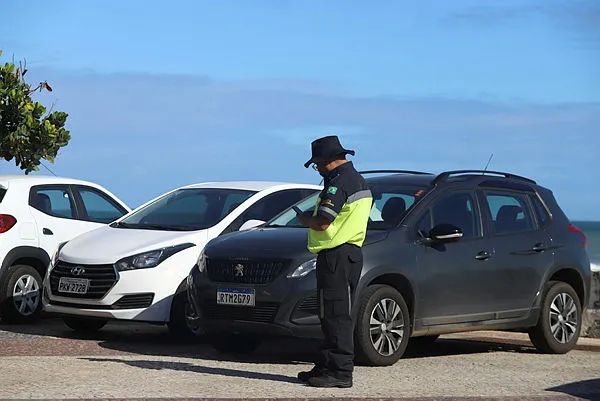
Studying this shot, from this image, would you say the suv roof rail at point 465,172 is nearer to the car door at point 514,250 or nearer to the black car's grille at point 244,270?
the car door at point 514,250

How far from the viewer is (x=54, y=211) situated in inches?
590

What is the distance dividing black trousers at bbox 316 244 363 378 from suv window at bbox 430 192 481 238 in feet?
7.66

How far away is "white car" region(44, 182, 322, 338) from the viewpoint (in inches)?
483

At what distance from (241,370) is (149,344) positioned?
2.40m

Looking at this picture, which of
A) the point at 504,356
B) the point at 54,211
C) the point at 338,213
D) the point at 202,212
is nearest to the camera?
the point at 338,213

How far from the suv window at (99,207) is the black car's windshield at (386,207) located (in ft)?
13.3

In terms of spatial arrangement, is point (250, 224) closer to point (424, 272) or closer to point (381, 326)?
point (424, 272)

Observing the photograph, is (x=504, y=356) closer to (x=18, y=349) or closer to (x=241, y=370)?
(x=241, y=370)

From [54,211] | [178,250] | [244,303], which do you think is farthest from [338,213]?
[54,211]

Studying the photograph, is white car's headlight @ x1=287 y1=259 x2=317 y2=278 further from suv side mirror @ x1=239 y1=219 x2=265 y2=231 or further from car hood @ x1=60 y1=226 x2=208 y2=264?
car hood @ x1=60 y1=226 x2=208 y2=264

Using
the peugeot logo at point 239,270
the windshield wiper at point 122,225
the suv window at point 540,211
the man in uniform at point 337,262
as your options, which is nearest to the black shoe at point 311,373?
the man in uniform at point 337,262

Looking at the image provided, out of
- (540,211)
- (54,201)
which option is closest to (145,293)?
(54,201)

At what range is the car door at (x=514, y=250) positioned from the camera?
11.9 m

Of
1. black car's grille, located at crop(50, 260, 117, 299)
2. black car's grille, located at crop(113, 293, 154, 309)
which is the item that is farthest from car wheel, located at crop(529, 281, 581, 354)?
black car's grille, located at crop(50, 260, 117, 299)
